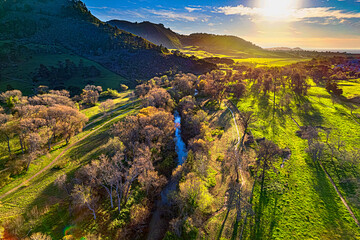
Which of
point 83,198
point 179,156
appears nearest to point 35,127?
point 83,198

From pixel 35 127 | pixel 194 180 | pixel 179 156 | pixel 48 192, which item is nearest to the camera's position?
pixel 194 180

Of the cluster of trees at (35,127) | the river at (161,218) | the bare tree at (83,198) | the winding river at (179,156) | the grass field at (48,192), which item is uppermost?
the cluster of trees at (35,127)

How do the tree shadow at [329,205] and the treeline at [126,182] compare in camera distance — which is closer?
the tree shadow at [329,205]

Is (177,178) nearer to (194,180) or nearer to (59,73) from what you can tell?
(194,180)

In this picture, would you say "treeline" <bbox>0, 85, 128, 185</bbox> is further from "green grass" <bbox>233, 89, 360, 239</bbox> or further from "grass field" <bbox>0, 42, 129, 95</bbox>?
"grass field" <bbox>0, 42, 129, 95</bbox>

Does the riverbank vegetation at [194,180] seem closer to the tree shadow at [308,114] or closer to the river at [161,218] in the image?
the river at [161,218]

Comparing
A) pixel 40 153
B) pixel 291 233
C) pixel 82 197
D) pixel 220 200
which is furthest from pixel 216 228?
pixel 40 153

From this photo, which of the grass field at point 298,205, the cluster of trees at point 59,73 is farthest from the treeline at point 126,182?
the cluster of trees at point 59,73

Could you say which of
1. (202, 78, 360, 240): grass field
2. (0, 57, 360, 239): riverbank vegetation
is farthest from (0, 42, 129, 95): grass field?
(202, 78, 360, 240): grass field

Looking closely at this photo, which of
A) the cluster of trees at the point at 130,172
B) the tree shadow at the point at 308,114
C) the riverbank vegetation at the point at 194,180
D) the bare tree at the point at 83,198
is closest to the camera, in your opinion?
the bare tree at the point at 83,198

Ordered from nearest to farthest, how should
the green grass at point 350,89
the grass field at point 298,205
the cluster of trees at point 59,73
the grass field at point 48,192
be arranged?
the grass field at point 48,192, the grass field at point 298,205, the green grass at point 350,89, the cluster of trees at point 59,73

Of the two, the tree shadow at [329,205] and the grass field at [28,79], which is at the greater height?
the grass field at [28,79]
